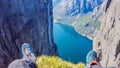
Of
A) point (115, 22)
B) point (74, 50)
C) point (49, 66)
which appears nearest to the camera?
point (49, 66)

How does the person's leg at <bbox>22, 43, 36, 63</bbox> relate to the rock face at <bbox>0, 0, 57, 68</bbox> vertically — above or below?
above

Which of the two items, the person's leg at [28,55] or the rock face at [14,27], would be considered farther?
the rock face at [14,27]

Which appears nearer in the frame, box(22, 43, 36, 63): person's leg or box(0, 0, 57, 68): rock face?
box(22, 43, 36, 63): person's leg

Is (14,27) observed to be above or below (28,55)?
below

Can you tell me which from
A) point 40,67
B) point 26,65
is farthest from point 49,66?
point 26,65

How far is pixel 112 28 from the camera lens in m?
26.3

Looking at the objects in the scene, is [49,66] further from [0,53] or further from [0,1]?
[0,1]

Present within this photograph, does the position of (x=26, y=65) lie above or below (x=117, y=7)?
above

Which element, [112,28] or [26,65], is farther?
[112,28]

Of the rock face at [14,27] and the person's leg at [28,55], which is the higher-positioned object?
the person's leg at [28,55]

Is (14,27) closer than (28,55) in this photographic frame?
No

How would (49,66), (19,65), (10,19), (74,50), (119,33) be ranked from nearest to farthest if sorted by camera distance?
(19,65)
(49,66)
(119,33)
(10,19)
(74,50)

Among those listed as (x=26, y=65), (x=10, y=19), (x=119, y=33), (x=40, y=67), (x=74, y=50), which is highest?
(x=26, y=65)

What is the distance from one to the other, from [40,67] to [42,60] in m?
0.39
